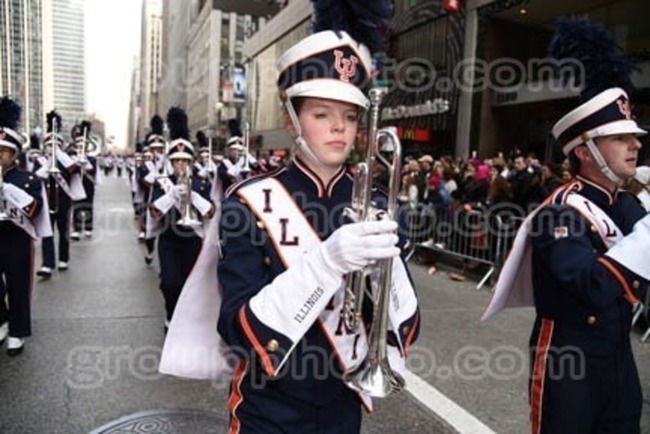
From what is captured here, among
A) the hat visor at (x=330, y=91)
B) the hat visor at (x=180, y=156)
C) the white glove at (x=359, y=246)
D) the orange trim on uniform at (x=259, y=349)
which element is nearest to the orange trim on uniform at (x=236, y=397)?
the orange trim on uniform at (x=259, y=349)

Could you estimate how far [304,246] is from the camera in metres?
1.97

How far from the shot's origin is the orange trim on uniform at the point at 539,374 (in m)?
2.59

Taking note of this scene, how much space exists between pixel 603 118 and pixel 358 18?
4.37 ft

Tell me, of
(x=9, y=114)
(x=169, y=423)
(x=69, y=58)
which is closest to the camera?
(x=169, y=423)

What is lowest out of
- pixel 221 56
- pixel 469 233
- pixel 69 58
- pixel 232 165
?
pixel 469 233

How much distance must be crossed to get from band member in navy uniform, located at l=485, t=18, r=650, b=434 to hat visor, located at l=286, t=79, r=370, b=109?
1.11 metres

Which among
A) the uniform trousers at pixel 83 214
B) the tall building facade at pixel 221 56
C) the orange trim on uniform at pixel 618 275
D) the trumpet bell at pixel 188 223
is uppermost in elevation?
the tall building facade at pixel 221 56

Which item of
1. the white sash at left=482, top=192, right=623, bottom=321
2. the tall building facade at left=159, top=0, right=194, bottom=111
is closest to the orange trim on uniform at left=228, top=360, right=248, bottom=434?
the white sash at left=482, top=192, right=623, bottom=321

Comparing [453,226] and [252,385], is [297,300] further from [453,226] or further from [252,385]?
[453,226]

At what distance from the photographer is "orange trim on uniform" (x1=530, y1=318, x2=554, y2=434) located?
8.50 feet

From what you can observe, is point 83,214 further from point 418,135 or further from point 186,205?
point 418,135

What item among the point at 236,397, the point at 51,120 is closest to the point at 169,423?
the point at 236,397

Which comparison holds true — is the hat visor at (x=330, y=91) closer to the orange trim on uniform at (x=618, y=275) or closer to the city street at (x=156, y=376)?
the orange trim on uniform at (x=618, y=275)

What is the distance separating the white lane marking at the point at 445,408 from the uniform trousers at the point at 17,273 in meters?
3.55
